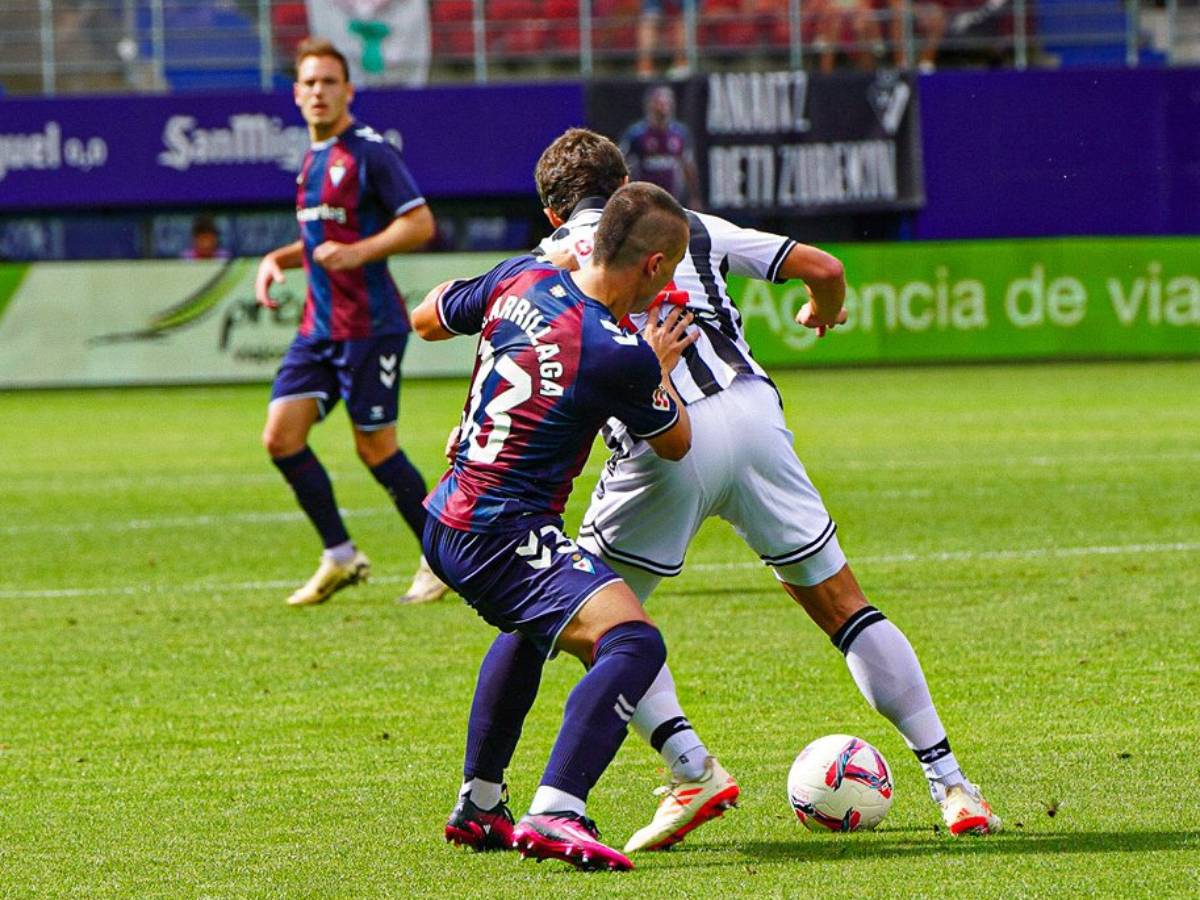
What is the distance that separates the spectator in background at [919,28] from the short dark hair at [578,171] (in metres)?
22.4

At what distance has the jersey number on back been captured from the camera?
488 cm

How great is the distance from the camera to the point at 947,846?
4922 mm

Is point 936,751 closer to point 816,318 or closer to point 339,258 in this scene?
point 816,318

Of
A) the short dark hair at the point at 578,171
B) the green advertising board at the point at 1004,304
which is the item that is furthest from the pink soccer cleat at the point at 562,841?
the green advertising board at the point at 1004,304

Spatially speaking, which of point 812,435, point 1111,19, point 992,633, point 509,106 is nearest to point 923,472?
point 812,435

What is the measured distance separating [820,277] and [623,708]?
4.20ft

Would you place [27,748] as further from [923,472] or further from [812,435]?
[812,435]

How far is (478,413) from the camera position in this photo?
497 cm

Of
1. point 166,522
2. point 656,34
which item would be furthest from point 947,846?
point 656,34

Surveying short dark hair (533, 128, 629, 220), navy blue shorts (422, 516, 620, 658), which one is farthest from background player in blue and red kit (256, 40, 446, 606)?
navy blue shorts (422, 516, 620, 658)

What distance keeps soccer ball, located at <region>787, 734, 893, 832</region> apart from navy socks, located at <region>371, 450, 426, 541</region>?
450 cm

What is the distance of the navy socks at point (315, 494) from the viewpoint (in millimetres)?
9516

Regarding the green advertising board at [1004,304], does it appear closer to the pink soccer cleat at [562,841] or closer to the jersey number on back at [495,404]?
the jersey number on back at [495,404]

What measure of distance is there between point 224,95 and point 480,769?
22610 millimetres
